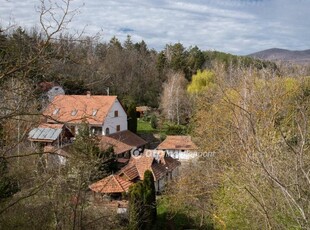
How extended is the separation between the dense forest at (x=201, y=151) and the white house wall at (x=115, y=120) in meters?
9.53

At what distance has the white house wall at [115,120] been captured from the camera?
2711 cm

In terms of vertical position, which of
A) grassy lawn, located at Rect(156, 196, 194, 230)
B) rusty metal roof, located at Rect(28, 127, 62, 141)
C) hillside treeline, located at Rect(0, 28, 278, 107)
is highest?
hillside treeline, located at Rect(0, 28, 278, 107)

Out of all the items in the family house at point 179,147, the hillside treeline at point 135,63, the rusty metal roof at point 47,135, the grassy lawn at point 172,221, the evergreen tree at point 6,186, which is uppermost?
the hillside treeline at point 135,63

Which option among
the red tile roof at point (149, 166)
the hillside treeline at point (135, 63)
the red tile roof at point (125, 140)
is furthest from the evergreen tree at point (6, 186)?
the red tile roof at point (125, 140)

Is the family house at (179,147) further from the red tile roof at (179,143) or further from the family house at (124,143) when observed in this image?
the family house at (124,143)

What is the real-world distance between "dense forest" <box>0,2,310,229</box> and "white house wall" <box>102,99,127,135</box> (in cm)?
953

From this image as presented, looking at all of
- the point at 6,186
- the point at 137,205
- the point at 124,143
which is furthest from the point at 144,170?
the point at 6,186

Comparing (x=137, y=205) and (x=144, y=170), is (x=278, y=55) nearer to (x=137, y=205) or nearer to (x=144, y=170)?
(x=144, y=170)

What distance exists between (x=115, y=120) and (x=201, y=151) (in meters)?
13.1

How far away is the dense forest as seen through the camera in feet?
13.1

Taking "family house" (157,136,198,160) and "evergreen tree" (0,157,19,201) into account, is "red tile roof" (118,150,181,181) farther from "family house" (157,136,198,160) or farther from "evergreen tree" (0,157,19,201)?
"evergreen tree" (0,157,19,201)

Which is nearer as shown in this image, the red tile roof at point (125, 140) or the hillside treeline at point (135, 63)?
the hillside treeline at point (135, 63)

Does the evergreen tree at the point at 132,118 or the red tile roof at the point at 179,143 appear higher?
the evergreen tree at the point at 132,118

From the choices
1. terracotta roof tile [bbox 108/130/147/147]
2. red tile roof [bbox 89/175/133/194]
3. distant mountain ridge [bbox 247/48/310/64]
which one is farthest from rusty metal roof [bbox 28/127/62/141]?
distant mountain ridge [bbox 247/48/310/64]
